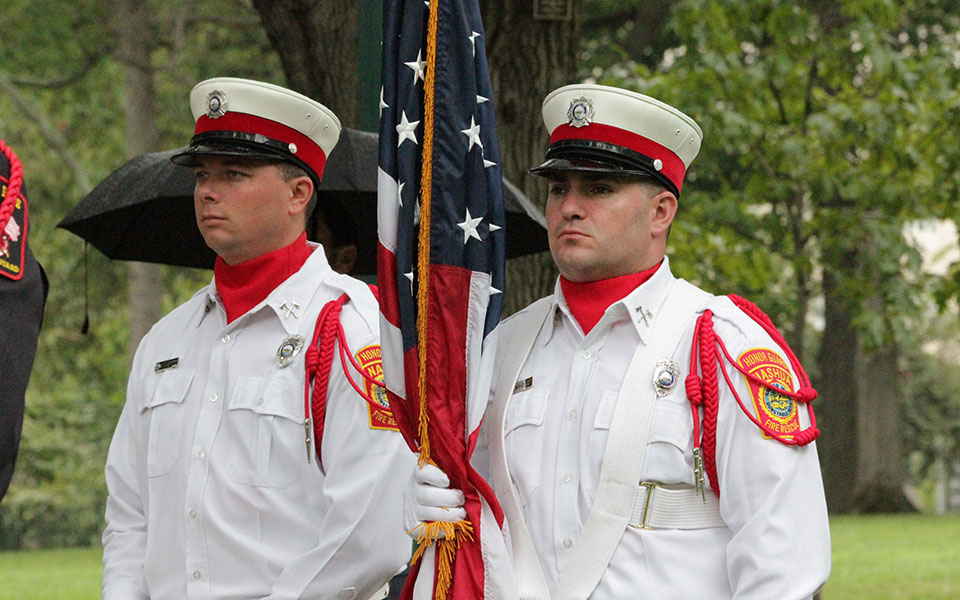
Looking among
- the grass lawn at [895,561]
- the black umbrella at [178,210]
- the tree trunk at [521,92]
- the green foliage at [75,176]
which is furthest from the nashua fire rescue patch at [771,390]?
the green foliage at [75,176]

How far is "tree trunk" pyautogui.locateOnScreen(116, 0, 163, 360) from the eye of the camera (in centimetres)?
1738

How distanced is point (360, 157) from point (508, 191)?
2.15 feet

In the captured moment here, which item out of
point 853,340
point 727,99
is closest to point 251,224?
point 727,99

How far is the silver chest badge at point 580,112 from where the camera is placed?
11.9ft

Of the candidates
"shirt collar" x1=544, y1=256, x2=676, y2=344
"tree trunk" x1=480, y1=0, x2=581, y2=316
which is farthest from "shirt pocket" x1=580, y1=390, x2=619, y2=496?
"tree trunk" x1=480, y1=0, x2=581, y2=316

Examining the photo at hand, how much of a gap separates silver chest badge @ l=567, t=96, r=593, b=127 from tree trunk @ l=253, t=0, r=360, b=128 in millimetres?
3244

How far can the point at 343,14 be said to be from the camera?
6.91 meters

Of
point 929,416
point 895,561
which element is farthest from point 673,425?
point 929,416

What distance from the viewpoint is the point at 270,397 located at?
383 centimetres

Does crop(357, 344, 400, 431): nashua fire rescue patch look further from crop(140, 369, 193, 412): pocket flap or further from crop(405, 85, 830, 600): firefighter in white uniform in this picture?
crop(140, 369, 193, 412): pocket flap

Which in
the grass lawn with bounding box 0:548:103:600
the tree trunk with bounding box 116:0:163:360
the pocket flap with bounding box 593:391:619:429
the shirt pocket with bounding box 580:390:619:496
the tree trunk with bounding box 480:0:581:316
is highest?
the tree trunk with bounding box 116:0:163:360

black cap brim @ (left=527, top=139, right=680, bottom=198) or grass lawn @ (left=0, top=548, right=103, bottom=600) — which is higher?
black cap brim @ (left=527, top=139, right=680, bottom=198)

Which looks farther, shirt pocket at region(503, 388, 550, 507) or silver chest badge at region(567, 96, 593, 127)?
silver chest badge at region(567, 96, 593, 127)

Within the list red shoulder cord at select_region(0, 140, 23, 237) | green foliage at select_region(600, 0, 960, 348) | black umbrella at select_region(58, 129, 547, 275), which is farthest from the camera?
green foliage at select_region(600, 0, 960, 348)
